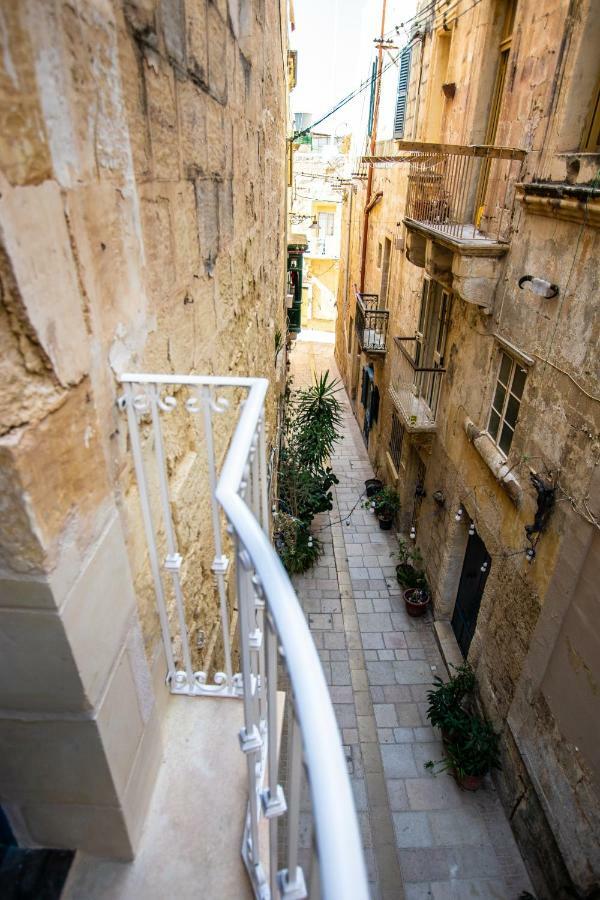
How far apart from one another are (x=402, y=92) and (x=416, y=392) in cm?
578

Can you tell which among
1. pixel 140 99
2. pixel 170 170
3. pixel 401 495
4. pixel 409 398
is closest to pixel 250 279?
pixel 170 170

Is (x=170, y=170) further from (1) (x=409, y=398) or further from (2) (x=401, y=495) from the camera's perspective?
(2) (x=401, y=495)

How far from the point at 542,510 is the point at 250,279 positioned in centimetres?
307

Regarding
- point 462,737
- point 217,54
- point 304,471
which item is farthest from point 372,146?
point 462,737

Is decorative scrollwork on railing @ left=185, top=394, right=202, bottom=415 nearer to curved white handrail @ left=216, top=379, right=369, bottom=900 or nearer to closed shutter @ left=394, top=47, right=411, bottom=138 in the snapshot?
curved white handrail @ left=216, top=379, right=369, bottom=900

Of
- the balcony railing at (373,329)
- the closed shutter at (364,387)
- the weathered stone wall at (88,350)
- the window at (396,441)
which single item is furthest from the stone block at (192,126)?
the closed shutter at (364,387)

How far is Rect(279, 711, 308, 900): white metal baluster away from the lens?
0.78 meters

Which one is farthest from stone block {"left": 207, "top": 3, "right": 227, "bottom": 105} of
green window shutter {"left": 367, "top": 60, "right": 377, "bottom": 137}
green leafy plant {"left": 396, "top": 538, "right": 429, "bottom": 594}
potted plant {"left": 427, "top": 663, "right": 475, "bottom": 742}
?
green window shutter {"left": 367, "top": 60, "right": 377, "bottom": 137}

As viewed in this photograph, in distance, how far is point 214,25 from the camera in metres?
2.19

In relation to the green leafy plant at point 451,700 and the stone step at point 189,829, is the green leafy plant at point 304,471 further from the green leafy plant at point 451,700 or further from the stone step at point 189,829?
the stone step at point 189,829

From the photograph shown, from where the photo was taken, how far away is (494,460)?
5.29 m

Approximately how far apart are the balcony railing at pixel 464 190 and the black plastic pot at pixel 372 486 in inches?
203

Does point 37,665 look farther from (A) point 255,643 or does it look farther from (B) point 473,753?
(B) point 473,753

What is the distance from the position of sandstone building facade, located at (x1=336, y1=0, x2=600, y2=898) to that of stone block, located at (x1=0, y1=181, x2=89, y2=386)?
3699mm
